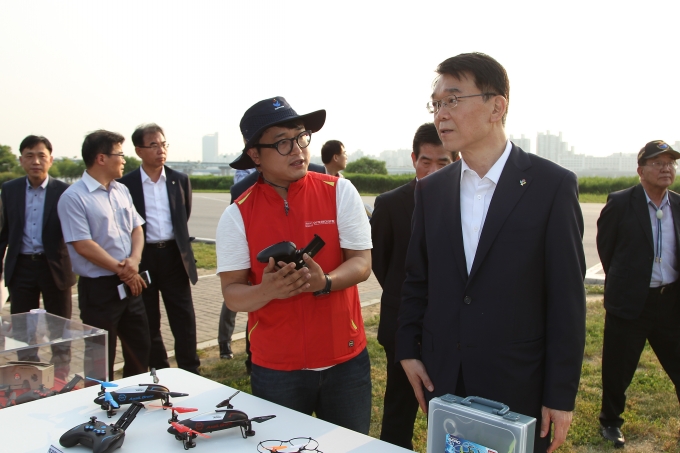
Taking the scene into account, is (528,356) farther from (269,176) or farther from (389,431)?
(389,431)

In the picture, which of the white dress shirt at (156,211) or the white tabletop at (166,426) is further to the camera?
the white dress shirt at (156,211)

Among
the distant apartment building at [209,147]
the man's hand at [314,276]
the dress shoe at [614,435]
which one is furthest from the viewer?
the distant apartment building at [209,147]

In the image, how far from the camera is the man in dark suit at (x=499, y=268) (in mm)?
2031

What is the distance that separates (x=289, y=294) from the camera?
2.30 meters

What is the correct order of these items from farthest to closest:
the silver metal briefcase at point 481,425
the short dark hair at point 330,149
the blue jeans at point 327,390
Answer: the short dark hair at point 330,149 → the blue jeans at point 327,390 → the silver metal briefcase at point 481,425

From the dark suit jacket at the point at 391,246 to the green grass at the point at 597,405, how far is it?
1157 millimetres

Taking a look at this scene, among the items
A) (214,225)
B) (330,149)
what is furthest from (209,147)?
(330,149)

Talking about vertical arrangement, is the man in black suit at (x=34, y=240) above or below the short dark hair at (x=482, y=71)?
below

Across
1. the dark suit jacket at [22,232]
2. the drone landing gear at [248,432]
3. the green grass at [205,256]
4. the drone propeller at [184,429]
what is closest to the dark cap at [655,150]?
the drone landing gear at [248,432]

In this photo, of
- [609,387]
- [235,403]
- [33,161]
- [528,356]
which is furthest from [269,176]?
[33,161]

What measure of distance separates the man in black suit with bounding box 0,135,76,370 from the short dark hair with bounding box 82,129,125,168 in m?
0.91

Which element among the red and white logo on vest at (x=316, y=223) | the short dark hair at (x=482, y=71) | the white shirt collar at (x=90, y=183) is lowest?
the red and white logo on vest at (x=316, y=223)

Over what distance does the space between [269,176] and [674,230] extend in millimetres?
3487

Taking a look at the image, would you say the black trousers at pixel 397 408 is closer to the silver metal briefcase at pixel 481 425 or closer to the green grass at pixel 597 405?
the green grass at pixel 597 405
